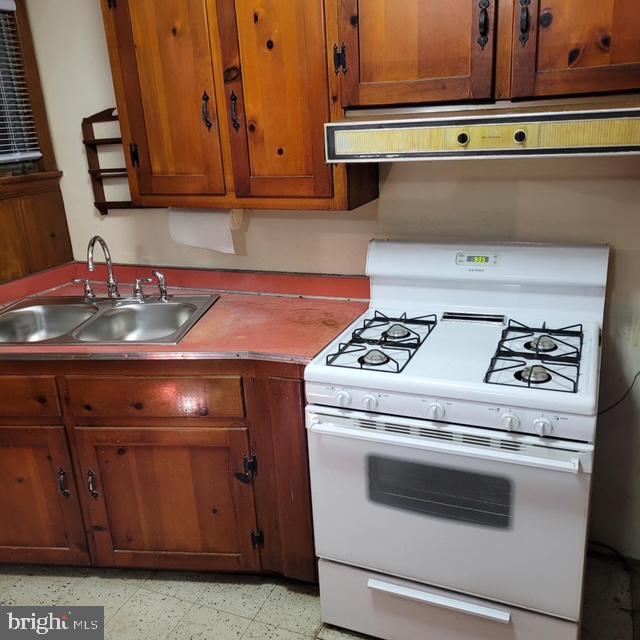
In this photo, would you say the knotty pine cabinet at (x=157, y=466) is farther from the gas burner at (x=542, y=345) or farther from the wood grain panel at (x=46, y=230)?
the wood grain panel at (x=46, y=230)

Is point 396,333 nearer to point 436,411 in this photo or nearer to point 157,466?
point 436,411

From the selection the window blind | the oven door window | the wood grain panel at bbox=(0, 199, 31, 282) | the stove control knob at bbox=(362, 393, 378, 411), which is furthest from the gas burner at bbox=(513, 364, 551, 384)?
Answer: the window blind

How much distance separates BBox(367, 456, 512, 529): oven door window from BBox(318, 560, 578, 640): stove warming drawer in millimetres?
263

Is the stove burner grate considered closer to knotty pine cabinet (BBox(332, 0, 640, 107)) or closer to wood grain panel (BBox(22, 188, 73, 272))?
knotty pine cabinet (BBox(332, 0, 640, 107))

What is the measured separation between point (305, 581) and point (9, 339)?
1.42 m

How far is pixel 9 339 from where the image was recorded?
2365mm

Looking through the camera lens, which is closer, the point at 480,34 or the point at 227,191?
the point at 480,34

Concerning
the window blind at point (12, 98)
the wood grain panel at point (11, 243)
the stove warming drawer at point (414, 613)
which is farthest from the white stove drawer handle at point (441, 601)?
the window blind at point (12, 98)

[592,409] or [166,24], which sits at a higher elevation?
[166,24]

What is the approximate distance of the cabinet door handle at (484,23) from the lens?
5.16 feet

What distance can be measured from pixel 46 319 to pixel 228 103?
1.16 metres

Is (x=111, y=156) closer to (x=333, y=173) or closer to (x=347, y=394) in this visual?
(x=333, y=173)

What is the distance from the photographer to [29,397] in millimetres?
2014

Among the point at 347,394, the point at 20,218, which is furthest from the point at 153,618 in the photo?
the point at 20,218
